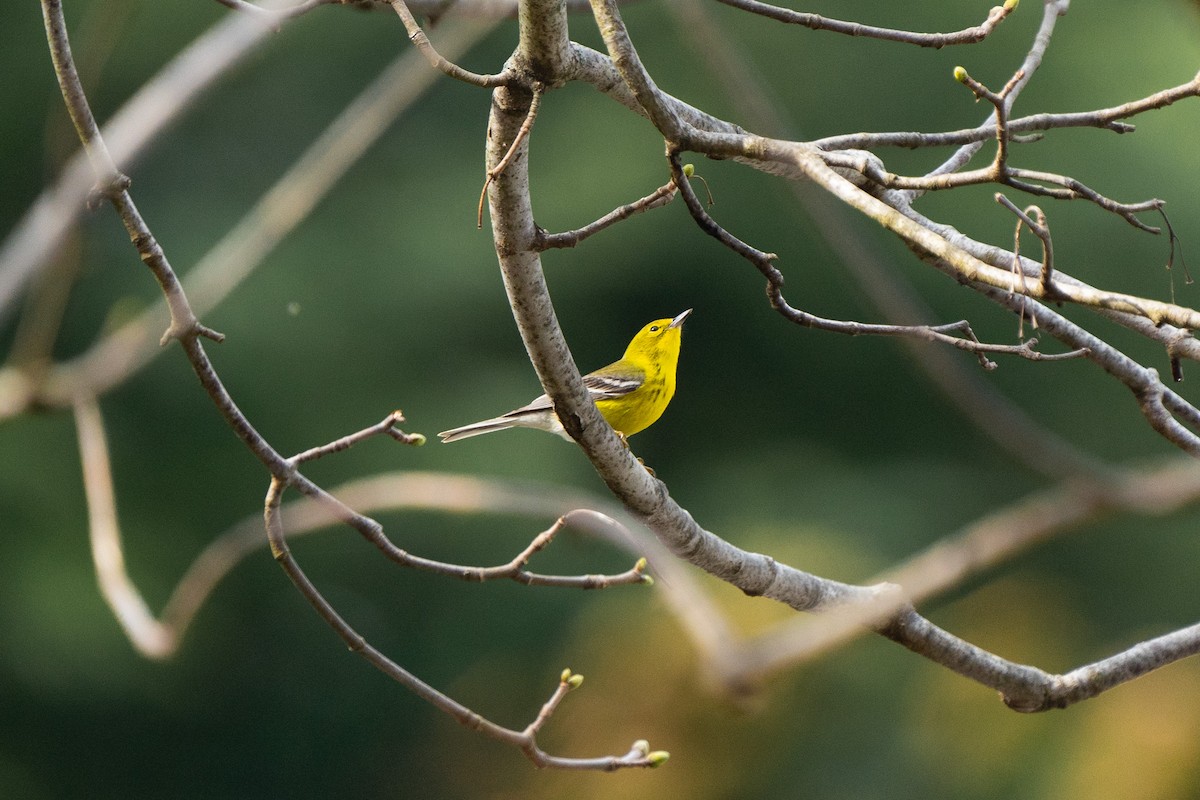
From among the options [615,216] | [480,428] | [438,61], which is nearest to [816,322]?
[615,216]

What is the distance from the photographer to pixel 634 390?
538 cm

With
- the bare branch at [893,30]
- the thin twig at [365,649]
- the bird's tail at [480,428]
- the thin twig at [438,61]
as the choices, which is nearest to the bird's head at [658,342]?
the bird's tail at [480,428]

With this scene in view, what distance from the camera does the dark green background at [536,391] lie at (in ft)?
40.7

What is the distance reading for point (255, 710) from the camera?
48.0 ft

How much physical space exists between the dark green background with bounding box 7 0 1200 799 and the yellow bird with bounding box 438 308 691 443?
5.71m

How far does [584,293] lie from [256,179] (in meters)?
4.29

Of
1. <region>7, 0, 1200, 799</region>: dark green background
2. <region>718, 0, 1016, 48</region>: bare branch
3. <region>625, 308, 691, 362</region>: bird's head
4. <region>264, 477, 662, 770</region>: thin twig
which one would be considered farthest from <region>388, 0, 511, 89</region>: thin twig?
<region>7, 0, 1200, 799</region>: dark green background

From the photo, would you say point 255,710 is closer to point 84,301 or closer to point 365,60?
point 84,301

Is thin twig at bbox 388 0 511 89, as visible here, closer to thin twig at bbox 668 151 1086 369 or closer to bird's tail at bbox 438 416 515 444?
thin twig at bbox 668 151 1086 369

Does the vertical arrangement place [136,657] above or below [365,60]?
below

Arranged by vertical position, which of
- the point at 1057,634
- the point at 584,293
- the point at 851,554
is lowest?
the point at 1057,634

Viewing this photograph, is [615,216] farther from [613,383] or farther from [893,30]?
[613,383]

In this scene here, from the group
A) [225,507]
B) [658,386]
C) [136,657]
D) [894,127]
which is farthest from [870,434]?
[658,386]

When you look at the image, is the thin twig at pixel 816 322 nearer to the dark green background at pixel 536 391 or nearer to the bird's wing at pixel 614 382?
the bird's wing at pixel 614 382
